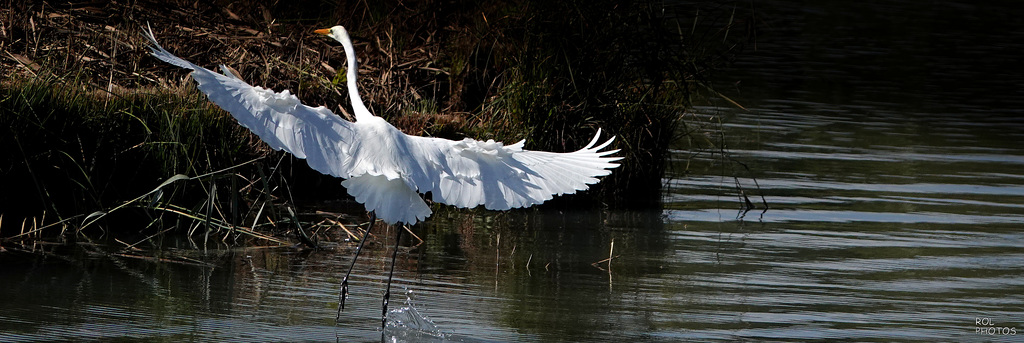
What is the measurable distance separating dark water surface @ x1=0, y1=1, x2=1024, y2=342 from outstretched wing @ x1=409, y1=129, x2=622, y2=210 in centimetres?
58

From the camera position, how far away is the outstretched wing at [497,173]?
6.07 meters

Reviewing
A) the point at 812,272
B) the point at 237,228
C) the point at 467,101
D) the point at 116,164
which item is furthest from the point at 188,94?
the point at 812,272

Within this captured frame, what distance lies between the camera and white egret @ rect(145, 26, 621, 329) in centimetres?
573

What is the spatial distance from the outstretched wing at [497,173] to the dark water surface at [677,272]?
1.90 feet

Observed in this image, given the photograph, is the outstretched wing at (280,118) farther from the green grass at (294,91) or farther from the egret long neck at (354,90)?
the green grass at (294,91)

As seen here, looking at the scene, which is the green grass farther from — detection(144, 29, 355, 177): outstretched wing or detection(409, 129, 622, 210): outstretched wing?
detection(409, 129, 622, 210): outstretched wing

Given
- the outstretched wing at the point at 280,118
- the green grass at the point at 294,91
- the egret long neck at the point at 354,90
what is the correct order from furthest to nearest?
the green grass at the point at 294,91
the egret long neck at the point at 354,90
the outstretched wing at the point at 280,118

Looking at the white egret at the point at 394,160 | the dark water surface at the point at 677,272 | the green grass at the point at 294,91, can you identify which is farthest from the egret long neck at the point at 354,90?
the dark water surface at the point at 677,272

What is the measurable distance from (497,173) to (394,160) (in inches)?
21.0

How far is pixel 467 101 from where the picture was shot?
10.7 metres

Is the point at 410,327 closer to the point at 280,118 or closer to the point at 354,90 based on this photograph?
the point at 280,118

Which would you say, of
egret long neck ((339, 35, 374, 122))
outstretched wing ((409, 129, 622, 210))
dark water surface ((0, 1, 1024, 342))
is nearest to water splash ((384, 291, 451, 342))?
dark water surface ((0, 1, 1024, 342))

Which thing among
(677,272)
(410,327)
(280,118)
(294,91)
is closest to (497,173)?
(410,327)

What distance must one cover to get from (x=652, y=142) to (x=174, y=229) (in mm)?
3745
